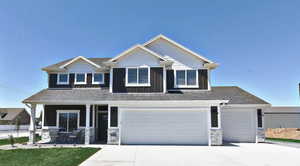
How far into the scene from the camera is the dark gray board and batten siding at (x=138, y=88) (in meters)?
14.8

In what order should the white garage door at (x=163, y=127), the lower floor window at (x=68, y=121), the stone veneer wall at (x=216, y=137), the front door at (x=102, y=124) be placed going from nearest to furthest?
the stone veneer wall at (x=216, y=137)
the white garage door at (x=163, y=127)
the lower floor window at (x=68, y=121)
the front door at (x=102, y=124)

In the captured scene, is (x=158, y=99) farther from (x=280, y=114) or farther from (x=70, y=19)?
(x=280, y=114)

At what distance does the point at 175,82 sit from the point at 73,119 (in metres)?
8.19

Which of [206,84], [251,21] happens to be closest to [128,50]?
[206,84]

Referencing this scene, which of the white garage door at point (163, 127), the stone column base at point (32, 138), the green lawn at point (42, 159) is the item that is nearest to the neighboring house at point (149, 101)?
the white garage door at point (163, 127)

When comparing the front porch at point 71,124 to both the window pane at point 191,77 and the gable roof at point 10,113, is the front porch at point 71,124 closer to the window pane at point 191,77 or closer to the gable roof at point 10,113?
the window pane at point 191,77

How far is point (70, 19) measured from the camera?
15289mm

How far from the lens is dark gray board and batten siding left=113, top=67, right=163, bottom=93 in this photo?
14.8 meters

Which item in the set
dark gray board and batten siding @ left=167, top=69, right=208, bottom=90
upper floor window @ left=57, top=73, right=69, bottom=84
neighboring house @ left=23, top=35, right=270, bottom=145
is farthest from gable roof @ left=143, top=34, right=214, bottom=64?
upper floor window @ left=57, top=73, right=69, bottom=84

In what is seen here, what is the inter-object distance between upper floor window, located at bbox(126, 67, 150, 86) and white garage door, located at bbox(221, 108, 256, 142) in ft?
21.5

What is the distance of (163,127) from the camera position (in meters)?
13.8

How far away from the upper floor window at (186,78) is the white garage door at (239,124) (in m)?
3.31

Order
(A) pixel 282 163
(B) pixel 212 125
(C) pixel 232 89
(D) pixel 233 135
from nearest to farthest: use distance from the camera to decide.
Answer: (A) pixel 282 163 < (B) pixel 212 125 < (D) pixel 233 135 < (C) pixel 232 89

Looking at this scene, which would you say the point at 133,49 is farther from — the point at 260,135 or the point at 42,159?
the point at 260,135
